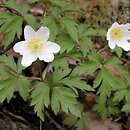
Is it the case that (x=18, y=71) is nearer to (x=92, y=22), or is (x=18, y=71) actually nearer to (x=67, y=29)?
(x=67, y=29)

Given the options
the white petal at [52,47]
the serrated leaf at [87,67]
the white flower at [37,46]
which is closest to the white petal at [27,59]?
the white flower at [37,46]

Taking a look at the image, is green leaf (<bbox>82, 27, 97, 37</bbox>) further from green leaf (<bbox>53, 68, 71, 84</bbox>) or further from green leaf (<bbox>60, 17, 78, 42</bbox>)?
green leaf (<bbox>53, 68, 71, 84</bbox>)

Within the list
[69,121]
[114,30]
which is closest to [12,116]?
[69,121]

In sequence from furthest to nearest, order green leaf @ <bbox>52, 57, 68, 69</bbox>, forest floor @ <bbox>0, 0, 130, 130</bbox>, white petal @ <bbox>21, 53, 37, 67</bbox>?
forest floor @ <bbox>0, 0, 130, 130</bbox> → green leaf @ <bbox>52, 57, 68, 69</bbox> → white petal @ <bbox>21, 53, 37, 67</bbox>

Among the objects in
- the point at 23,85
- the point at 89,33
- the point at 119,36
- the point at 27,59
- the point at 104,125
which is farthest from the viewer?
the point at 104,125

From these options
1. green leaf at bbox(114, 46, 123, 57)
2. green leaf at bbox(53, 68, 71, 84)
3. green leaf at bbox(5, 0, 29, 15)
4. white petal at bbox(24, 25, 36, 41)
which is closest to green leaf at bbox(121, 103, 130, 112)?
green leaf at bbox(114, 46, 123, 57)

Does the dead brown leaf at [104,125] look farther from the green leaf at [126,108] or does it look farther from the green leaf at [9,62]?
the green leaf at [9,62]

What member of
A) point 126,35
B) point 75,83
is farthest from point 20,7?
point 126,35

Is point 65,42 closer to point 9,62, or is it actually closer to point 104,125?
point 9,62
